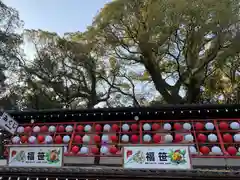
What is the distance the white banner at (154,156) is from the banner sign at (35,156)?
1.79 meters

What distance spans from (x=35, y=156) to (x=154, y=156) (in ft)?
10.5

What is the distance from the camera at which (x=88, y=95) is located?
14055mm

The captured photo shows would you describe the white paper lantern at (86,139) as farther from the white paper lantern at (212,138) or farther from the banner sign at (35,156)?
the white paper lantern at (212,138)

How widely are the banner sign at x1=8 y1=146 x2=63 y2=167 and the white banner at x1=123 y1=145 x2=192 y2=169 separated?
1.79m

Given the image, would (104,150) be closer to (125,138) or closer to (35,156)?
(125,138)

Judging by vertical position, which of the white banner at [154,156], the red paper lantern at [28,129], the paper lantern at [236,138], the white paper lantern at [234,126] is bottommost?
the white banner at [154,156]

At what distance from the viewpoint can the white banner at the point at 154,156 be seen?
5.04 meters

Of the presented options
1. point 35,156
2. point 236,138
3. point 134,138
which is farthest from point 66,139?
point 236,138

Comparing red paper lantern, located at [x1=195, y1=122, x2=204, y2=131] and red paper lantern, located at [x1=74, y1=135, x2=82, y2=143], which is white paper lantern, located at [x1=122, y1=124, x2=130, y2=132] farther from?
red paper lantern, located at [x1=195, y1=122, x2=204, y2=131]

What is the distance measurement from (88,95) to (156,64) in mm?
4876

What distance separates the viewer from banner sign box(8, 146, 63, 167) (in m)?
5.56

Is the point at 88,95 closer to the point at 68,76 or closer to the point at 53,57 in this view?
the point at 68,76

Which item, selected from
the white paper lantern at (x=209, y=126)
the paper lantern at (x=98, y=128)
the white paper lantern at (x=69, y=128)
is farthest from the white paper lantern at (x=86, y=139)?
the white paper lantern at (x=209, y=126)

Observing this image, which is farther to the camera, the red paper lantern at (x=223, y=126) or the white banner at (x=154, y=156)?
the red paper lantern at (x=223, y=126)
